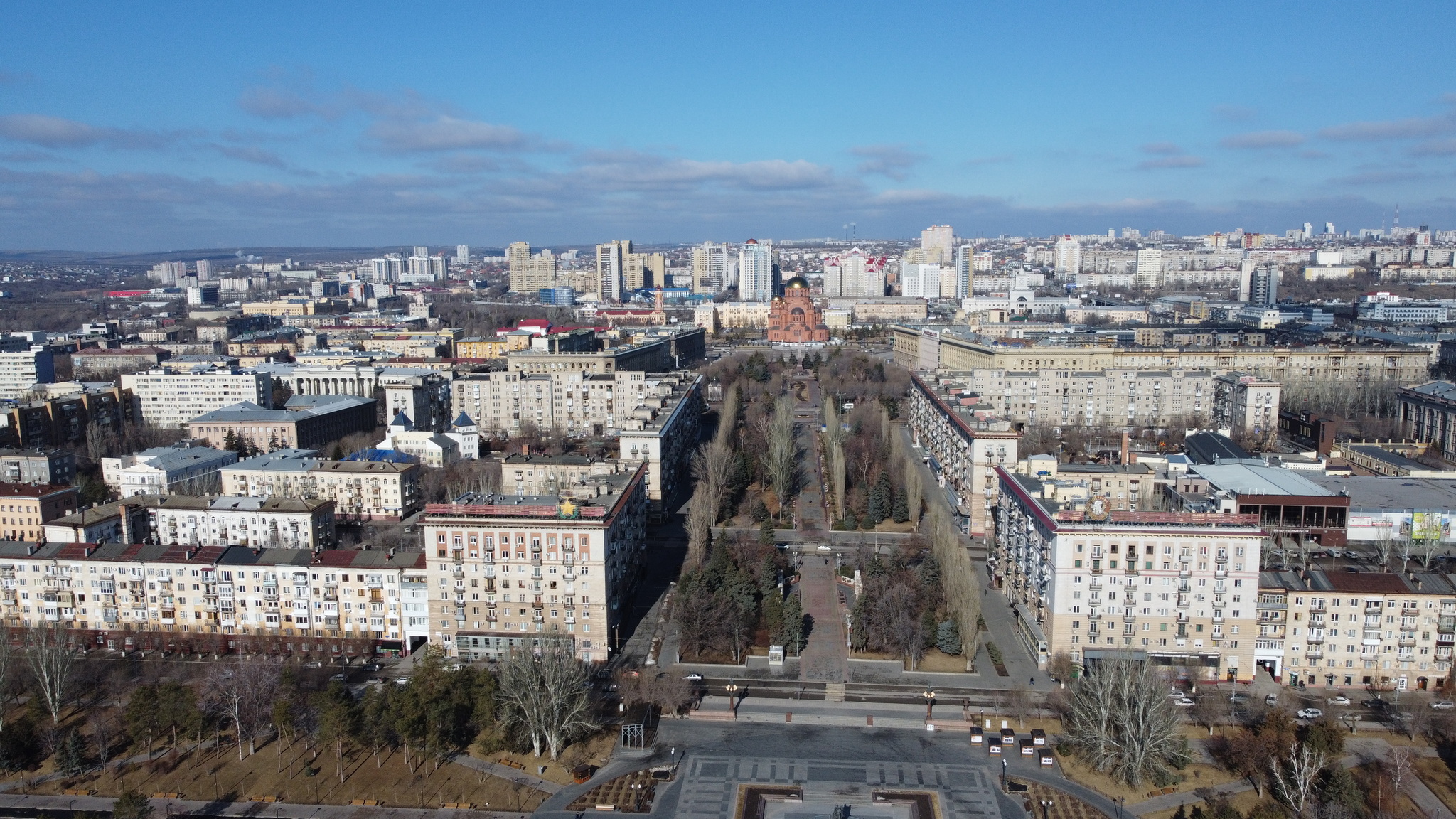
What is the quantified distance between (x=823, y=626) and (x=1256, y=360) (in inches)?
1460

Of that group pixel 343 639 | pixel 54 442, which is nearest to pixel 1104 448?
pixel 343 639

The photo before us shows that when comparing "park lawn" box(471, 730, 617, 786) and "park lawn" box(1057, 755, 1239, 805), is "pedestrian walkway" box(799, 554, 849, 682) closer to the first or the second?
"park lawn" box(471, 730, 617, 786)

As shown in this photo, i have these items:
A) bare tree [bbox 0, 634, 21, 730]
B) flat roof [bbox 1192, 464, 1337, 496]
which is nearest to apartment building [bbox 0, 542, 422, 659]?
bare tree [bbox 0, 634, 21, 730]

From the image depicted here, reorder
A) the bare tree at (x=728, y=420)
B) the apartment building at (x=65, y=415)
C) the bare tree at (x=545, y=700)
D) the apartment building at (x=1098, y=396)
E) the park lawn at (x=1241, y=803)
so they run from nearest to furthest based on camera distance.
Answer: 1. the park lawn at (x=1241, y=803)
2. the bare tree at (x=545, y=700)
3. the bare tree at (x=728, y=420)
4. the apartment building at (x=65, y=415)
5. the apartment building at (x=1098, y=396)

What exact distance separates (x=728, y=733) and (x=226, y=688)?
8.91 metres

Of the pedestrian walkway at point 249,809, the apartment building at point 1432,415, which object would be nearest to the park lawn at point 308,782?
the pedestrian walkway at point 249,809

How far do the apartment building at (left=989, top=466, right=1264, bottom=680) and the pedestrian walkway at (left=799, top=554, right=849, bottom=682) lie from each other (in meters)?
4.08

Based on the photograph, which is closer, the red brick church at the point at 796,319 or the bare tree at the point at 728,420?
the bare tree at the point at 728,420

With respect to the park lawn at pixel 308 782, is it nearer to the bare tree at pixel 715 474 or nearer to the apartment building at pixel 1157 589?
the apartment building at pixel 1157 589

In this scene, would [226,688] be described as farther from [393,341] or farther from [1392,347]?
[1392,347]

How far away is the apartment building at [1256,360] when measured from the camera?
49.4 metres

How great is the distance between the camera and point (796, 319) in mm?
75875

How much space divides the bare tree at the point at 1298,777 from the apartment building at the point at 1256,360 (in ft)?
112

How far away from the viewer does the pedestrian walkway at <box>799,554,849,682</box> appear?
789 inches
